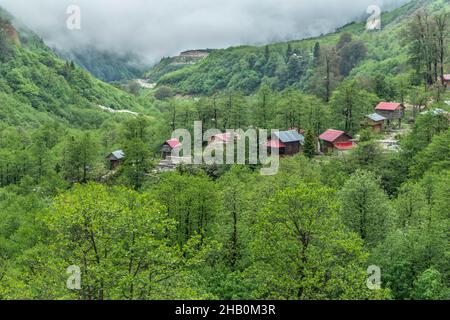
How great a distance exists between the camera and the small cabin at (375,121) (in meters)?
92.6

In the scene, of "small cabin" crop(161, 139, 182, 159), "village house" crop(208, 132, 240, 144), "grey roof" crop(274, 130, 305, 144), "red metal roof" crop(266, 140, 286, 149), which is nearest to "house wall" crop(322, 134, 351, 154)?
"grey roof" crop(274, 130, 305, 144)

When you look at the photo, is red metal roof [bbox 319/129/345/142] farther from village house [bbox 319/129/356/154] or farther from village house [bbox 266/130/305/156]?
village house [bbox 266/130/305/156]

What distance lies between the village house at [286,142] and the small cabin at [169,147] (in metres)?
19.6

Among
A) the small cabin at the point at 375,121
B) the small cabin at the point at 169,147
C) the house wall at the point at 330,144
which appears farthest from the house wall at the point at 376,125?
the small cabin at the point at 169,147

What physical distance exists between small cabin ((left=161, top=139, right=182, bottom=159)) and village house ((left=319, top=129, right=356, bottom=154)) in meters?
27.5

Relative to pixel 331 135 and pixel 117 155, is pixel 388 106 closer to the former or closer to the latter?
pixel 331 135

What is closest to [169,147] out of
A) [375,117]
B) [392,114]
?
[375,117]

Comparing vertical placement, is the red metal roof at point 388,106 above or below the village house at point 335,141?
above

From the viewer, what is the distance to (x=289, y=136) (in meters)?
87.4

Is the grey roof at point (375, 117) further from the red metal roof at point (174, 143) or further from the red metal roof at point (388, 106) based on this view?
the red metal roof at point (174, 143)

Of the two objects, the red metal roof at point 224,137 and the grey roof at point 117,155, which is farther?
the grey roof at point 117,155

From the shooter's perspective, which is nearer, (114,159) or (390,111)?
(114,159)

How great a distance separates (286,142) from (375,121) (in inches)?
757

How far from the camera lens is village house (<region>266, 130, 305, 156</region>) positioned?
3351 inches
